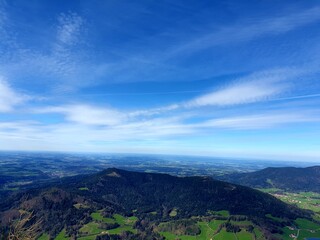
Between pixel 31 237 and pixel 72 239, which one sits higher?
pixel 31 237

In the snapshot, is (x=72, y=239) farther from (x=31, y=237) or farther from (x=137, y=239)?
(x=31, y=237)

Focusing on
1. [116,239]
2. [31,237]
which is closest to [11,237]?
[31,237]

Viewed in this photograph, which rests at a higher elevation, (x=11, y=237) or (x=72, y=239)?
(x=11, y=237)

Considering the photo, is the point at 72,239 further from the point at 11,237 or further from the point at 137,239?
→ the point at 11,237

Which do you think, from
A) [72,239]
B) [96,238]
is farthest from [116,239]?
[72,239]

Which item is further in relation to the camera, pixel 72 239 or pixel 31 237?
pixel 72 239

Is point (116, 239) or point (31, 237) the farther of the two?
point (116, 239)

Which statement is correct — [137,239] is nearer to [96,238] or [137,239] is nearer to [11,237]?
[96,238]

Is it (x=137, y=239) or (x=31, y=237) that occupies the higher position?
(x=31, y=237)
